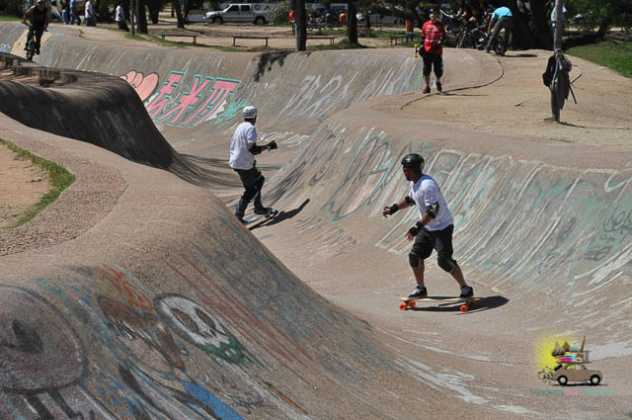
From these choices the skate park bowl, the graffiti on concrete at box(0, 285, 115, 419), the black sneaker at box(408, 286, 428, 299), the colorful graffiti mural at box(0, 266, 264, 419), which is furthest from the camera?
the black sneaker at box(408, 286, 428, 299)

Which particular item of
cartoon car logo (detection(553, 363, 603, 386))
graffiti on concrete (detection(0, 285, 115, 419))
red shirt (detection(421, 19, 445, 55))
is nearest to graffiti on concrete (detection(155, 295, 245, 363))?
graffiti on concrete (detection(0, 285, 115, 419))

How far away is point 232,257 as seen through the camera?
25.4ft

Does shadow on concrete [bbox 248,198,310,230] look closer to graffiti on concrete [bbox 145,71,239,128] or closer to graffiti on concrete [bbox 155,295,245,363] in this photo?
graffiti on concrete [bbox 155,295,245,363]

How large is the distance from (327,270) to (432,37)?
23.4ft

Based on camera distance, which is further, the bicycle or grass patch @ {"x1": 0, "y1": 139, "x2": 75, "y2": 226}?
the bicycle

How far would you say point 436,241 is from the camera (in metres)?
10.2

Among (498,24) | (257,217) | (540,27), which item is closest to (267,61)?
(498,24)

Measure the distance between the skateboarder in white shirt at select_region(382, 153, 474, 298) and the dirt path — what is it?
3.11 meters

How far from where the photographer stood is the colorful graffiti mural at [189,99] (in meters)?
30.4

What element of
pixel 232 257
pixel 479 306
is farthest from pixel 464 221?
pixel 232 257

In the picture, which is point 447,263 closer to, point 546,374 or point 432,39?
point 546,374

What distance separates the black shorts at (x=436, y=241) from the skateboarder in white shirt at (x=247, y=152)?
5.24 metres

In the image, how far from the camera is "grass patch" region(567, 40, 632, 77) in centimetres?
2591

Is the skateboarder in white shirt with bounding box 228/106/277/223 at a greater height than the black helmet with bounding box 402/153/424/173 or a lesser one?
lesser
